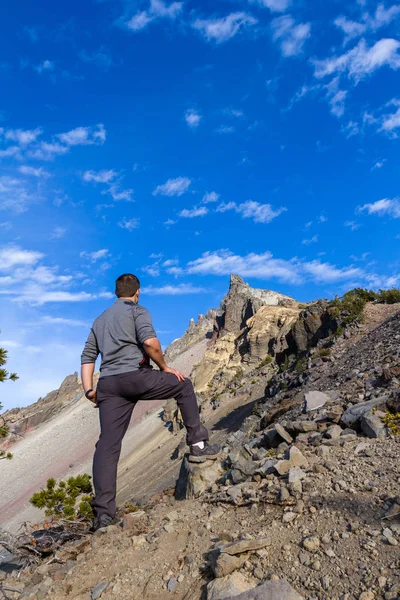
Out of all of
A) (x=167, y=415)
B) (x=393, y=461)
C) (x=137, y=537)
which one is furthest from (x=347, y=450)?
(x=167, y=415)

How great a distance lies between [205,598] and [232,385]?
35006 mm

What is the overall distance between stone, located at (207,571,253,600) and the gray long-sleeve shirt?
2449 millimetres

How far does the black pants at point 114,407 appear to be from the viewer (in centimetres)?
480

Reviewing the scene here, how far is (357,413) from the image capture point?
589 cm

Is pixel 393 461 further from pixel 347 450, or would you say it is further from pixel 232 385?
pixel 232 385

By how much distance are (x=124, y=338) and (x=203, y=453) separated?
1.97 metres

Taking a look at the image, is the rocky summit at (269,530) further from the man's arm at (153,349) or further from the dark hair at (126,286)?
the dark hair at (126,286)

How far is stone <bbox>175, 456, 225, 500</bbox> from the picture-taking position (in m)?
5.14

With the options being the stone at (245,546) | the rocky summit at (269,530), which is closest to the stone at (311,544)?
the rocky summit at (269,530)

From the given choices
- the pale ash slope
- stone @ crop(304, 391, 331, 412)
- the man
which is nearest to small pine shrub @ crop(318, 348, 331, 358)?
stone @ crop(304, 391, 331, 412)

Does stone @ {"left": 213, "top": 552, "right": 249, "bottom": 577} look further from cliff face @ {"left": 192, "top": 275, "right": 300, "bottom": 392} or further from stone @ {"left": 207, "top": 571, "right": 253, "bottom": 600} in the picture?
cliff face @ {"left": 192, "top": 275, "right": 300, "bottom": 392}

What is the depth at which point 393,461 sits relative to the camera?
4.29 metres

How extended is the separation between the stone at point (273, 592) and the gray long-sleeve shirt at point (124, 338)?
2.68m

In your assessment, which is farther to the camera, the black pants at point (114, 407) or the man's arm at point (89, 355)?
the man's arm at point (89, 355)
